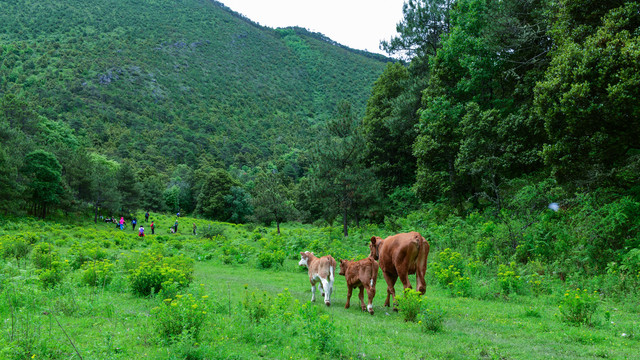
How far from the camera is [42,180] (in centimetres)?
3356

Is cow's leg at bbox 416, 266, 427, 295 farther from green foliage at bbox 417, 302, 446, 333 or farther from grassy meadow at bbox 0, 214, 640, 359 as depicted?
green foliage at bbox 417, 302, 446, 333

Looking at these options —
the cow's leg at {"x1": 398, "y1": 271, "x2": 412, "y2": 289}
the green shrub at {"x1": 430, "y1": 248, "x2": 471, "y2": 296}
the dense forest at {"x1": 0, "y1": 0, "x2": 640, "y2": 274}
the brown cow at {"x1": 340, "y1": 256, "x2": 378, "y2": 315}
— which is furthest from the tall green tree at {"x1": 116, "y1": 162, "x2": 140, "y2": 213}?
the cow's leg at {"x1": 398, "y1": 271, "x2": 412, "y2": 289}

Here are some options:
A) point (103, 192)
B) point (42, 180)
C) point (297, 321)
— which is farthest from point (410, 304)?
point (103, 192)

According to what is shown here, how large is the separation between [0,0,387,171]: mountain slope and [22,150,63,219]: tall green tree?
54824mm

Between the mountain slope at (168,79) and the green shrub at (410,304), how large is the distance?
3722 inches

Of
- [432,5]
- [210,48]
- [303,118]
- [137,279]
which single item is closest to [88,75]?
[210,48]

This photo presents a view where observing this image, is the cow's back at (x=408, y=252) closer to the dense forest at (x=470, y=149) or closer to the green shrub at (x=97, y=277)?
the dense forest at (x=470, y=149)

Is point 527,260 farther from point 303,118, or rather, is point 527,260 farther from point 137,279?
point 303,118

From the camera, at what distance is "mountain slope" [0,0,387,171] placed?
3738 inches

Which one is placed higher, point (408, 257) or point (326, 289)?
point (408, 257)

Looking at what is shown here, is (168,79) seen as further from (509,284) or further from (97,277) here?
(509,284)

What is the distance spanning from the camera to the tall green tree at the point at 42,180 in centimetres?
3284

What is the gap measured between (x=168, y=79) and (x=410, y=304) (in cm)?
13589

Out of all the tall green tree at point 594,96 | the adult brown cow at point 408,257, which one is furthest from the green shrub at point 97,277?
the tall green tree at point 594,96
